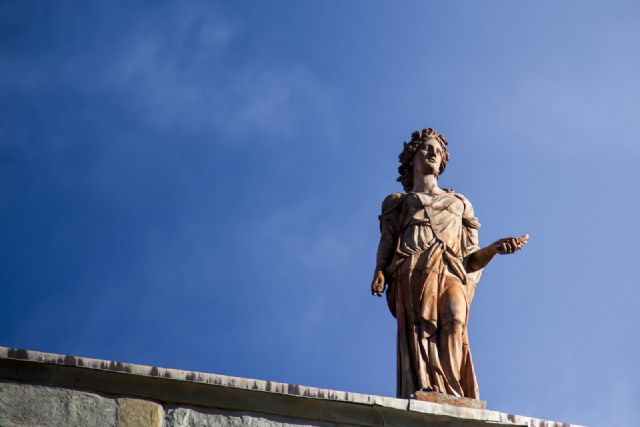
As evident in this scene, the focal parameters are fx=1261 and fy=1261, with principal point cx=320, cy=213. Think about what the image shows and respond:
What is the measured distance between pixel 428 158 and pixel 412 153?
0.87ft

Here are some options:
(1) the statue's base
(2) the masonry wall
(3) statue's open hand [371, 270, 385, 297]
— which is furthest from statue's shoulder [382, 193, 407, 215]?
(2) the masonry wall

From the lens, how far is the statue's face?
1297 centimetres

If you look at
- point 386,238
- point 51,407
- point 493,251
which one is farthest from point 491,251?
point 51,407

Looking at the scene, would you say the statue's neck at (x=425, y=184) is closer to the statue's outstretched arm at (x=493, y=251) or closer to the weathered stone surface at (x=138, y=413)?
the statue's outstretched arm at (x=493, y=251)

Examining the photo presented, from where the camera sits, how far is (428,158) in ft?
42.6

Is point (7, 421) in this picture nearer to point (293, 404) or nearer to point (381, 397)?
point (293, 404)

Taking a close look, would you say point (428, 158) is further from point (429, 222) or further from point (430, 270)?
point (430, 270)

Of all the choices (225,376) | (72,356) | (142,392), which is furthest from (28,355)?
(225,376)

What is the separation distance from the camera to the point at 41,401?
9.53m

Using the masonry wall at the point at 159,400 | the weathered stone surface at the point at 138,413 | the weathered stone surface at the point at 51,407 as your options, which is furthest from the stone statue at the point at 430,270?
the weathered stone surface at the point at 51,407

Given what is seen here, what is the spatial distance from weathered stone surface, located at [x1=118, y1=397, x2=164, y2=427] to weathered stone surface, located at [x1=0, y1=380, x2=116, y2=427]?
68mm

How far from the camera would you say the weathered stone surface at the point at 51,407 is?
9.42 metres

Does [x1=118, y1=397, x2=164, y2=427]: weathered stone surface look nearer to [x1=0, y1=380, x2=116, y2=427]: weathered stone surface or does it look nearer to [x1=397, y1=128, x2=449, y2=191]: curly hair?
[x1=0, y1=380, x2=116, y2=427]: weathered stone surface

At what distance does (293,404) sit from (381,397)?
0.69 meters
